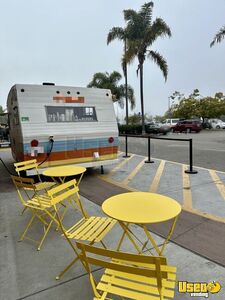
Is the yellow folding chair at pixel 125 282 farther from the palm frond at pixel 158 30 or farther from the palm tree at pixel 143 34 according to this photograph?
the palm frond at pixel 158 30

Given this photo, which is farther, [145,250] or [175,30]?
[175,30]

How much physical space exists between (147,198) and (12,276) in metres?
1.75

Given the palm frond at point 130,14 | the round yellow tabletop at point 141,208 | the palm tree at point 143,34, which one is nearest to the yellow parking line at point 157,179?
the round yellow tabletop at point 141,208

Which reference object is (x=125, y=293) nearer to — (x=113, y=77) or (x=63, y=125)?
(x=63, y=125)

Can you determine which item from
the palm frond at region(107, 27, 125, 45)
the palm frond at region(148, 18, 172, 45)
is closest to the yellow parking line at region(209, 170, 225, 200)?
the palm frond at region(148, 18, 172, 45)

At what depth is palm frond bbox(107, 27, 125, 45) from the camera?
23750mm

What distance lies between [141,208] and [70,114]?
4.66m

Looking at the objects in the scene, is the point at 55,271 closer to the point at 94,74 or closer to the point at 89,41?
the point at 89,41

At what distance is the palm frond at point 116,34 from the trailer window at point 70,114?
19.0m

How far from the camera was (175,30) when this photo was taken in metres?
22.2

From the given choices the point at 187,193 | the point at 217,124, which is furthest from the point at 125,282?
the point at 217,124

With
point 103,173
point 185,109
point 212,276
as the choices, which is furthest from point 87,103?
point 185,109

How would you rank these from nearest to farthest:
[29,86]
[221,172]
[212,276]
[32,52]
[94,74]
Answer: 1. [212,276]
2. [29,86]
3. [221,172]
4. [32,52]
5. [94,74]

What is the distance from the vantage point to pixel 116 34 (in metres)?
24.0
